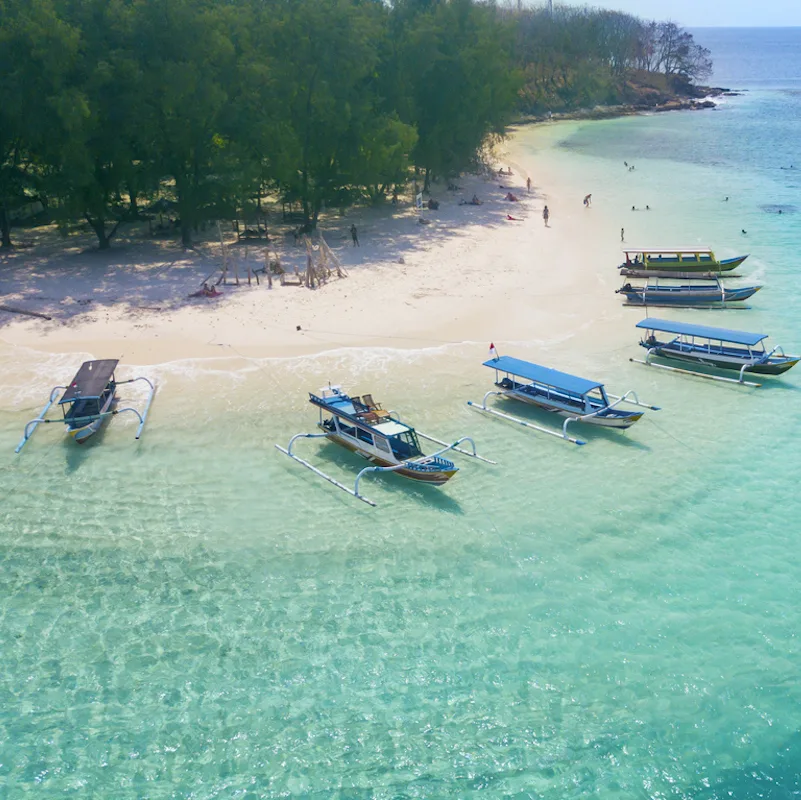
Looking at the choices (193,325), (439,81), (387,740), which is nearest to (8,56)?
(193,325)

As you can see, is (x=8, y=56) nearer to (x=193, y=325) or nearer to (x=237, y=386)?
(x=193, y=325)

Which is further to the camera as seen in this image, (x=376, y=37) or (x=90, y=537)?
(x=376, y=37)

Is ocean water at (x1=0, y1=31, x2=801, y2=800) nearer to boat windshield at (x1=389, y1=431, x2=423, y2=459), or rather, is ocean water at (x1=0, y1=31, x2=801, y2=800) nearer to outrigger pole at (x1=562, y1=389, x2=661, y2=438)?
outrigger pole at (x1=562, y1=389, x2=661, y2=438)

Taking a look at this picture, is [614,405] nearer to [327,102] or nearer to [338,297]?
[338,297]

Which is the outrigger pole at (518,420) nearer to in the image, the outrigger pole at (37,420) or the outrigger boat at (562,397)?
the outrigger boat at (562,397)

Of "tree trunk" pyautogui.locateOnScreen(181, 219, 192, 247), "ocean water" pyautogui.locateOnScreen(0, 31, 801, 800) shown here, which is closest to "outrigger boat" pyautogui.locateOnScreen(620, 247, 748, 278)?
"ocean water" pyautogui.locateOnScreen(0, 31, 801, 800)

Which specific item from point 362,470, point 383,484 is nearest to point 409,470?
point 383,484
